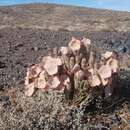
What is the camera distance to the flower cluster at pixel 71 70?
5516 millimetres

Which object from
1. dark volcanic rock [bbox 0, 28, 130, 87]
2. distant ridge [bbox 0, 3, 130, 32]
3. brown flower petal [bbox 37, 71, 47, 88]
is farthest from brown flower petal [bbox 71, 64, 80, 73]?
distant ridge [bbox 0, 3, 130, 32]

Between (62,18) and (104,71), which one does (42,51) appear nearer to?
(104,71)

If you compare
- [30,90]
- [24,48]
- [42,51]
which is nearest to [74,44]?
[30,90]

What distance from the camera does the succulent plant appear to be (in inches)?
217

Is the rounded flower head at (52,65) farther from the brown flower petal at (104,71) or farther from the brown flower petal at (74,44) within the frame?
the brown flower petal at (104,71)

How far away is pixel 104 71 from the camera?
5.61m

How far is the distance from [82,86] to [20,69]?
3.11 meters

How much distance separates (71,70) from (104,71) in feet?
1.03

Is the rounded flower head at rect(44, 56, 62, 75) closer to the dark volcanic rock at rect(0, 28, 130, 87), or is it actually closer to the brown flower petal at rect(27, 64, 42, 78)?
the brown flower petal at rect(27, 64, 42, 78)

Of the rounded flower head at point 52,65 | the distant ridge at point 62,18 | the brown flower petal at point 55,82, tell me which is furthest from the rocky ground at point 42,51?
the rounded flower head at point 52,65

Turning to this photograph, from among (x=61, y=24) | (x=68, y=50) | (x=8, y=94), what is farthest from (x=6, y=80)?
(x=61, y=24)

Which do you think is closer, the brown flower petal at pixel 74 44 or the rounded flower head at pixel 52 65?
the rounded flower head at pixel 52 65

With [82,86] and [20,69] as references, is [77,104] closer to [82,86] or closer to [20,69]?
[82,86]

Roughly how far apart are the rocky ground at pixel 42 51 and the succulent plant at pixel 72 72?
0.44 feet
